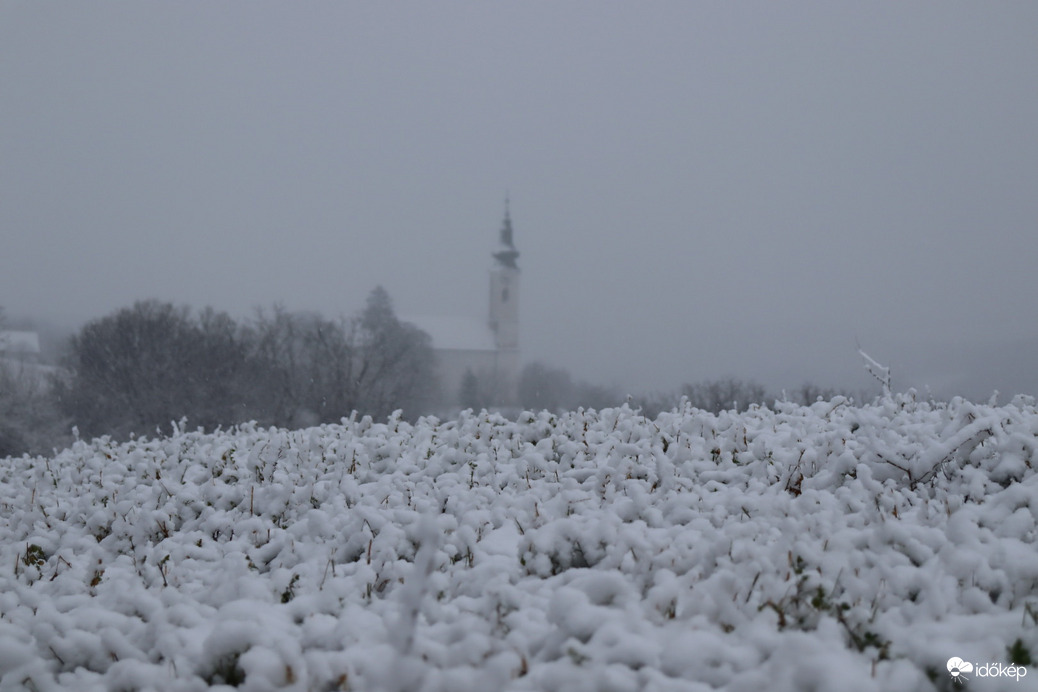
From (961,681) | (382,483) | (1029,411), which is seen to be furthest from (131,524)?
(1029,411)

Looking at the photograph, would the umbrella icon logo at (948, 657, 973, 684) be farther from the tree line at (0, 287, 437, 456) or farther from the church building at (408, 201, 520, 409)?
the church building at (408, 201, 520, 409)

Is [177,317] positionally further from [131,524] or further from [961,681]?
[961,681]

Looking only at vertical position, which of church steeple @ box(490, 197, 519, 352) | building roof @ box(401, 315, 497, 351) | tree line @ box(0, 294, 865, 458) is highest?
church steeple @ box(490, 197, 519, 352)

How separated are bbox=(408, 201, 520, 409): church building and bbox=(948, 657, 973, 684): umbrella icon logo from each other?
6418cm

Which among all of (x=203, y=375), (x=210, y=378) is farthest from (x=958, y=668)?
(x=203, y=375)

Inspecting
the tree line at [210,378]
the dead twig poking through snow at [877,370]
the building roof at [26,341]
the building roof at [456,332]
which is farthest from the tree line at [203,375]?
the building roof at [456,332]

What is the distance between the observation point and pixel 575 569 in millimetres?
3125

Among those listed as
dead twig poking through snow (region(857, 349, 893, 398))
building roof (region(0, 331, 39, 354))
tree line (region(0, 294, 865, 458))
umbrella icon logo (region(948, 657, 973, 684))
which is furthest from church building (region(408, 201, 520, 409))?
umbrella icon logo (region(948, 657, 973, 684))

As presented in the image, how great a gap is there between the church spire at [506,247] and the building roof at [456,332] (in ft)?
24.7

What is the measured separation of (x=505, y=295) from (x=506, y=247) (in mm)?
5474

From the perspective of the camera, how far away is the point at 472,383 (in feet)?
173

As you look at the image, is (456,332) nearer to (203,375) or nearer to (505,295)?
(505,295)

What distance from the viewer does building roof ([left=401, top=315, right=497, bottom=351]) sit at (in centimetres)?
7075

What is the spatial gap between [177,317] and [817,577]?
3537 cm
